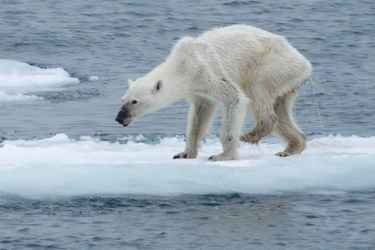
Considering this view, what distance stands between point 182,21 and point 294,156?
12513 millimetres

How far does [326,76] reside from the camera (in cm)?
2133

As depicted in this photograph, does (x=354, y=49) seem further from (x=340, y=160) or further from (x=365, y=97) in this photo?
(x=340, y=160)

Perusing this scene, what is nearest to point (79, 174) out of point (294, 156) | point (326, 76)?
point (294, 156)

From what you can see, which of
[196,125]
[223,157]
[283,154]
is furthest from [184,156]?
[283,154]

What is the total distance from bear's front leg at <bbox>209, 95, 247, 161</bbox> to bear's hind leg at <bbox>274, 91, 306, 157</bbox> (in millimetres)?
614

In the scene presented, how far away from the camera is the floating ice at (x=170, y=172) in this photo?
13.0 m

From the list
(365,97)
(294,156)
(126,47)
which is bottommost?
(294,156)

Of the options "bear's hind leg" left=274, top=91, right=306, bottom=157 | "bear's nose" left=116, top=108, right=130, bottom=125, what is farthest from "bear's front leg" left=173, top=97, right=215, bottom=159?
"bear's nose" left=116, top=108, right=130, bottom=125

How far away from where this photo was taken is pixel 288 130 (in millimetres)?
14367

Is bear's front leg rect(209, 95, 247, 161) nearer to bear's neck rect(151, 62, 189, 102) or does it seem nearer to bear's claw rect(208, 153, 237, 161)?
bear's claw rect(208, 153, 237, 161)

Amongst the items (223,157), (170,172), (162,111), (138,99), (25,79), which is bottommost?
(170,172)

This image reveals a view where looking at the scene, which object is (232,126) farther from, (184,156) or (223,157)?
(184,156)

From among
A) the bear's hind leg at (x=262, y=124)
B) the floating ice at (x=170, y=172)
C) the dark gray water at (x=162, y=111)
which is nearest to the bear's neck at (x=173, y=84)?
the floating ice at (x=170, y=172)

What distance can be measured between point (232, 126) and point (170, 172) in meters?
0.98
